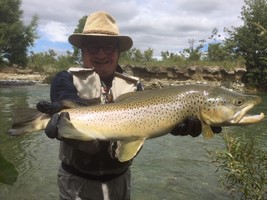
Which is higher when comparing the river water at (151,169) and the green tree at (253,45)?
the green tree at (253,45)

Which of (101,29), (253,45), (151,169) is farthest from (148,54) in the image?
(101,29)

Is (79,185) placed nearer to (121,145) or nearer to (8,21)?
(121,145)

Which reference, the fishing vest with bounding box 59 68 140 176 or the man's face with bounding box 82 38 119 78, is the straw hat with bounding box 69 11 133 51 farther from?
the fishing vest with bounding box 59 68 140 176

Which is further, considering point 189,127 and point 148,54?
point 148,54

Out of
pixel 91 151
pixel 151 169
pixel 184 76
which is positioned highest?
pixel 91 151

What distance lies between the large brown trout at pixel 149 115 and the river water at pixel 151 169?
301 cm

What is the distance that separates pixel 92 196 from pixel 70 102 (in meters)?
0.91

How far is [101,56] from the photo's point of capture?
372 cm

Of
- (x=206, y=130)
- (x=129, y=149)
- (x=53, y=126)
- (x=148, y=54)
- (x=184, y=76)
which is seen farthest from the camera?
(x=148, y=54)

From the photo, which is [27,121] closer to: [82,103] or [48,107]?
[48,107]

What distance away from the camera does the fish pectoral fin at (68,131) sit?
2.95 m

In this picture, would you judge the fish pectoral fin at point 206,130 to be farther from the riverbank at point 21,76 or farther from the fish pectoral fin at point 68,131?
the riverbank at point 21,76

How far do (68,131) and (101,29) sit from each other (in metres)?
1.26

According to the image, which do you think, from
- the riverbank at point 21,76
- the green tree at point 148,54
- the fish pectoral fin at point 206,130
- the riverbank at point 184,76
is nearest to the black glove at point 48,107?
the fish pectoral fin at point 206,130
